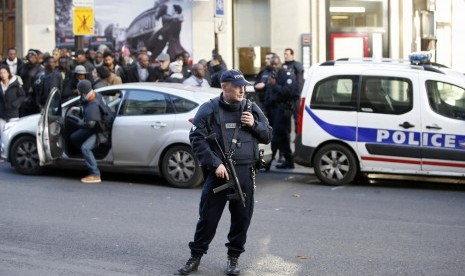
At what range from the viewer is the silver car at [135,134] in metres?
12.5

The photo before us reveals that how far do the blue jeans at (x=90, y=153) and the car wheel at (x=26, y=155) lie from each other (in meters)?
1.07

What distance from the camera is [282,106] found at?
47.4ft

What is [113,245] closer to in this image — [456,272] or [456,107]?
[456,272]

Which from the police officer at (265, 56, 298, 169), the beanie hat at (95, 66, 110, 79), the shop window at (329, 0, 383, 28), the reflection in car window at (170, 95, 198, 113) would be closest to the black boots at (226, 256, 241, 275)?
the reflection in car window at (170, 95, 198, 113)

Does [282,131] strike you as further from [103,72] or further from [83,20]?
[83,20]

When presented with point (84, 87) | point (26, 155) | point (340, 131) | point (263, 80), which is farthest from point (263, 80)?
point (26, 155)

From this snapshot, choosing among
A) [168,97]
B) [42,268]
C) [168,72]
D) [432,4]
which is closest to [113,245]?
[42,268]

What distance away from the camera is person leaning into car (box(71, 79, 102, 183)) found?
1274 centimetres

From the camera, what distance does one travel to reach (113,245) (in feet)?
28.3

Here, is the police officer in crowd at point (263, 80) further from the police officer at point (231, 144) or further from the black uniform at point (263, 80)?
the police officer at point (231, 144)

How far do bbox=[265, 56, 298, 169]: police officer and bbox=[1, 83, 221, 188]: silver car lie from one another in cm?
170

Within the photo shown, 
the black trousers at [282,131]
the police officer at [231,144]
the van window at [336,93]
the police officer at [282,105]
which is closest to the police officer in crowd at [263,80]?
the police officer at [282,105]

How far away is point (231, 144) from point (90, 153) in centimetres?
606

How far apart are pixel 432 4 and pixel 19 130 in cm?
1327
